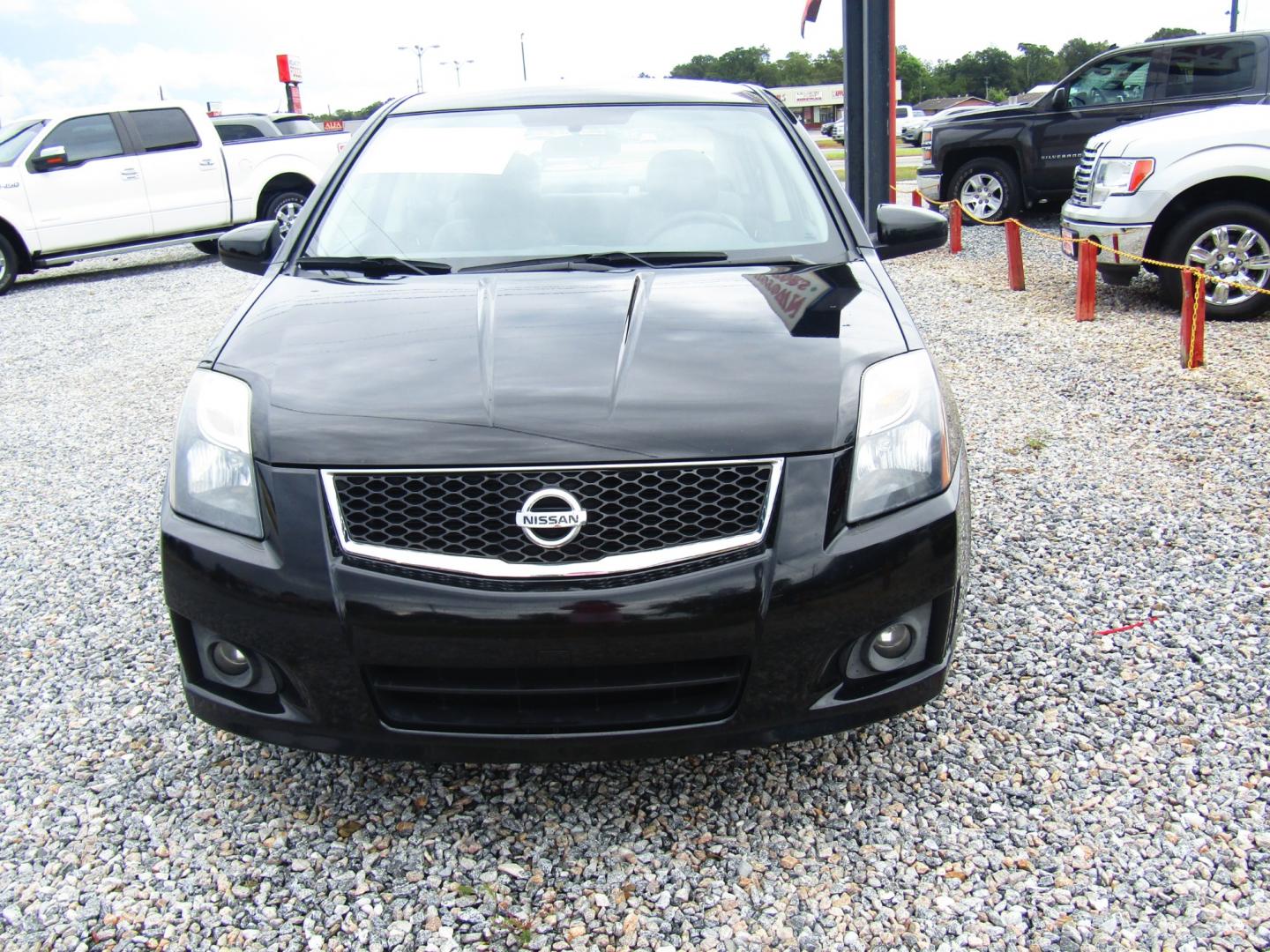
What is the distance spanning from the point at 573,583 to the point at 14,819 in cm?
150

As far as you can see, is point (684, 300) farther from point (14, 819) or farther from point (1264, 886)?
point (14, 819)

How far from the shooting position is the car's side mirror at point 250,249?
3484 millimetres

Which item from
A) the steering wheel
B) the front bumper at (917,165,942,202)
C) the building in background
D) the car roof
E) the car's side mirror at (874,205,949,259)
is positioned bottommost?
the front bumper at (917,165,942,202)

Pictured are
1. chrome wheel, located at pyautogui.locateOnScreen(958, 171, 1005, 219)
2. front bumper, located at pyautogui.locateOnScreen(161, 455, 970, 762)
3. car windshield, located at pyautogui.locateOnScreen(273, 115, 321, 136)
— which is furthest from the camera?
car windshield, located at pyautogui.locateOnScreen(273, 115, 321, 136)

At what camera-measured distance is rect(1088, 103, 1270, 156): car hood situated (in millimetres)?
7094

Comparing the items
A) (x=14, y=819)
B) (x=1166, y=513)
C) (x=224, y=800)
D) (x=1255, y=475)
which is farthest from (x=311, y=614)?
(x=1255, y=475)

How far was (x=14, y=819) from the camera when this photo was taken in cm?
250

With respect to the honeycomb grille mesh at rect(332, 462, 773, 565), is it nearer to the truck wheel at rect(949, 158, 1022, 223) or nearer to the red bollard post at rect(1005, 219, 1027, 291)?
the red bollard post at rect(1005, 219, 1027, 291)

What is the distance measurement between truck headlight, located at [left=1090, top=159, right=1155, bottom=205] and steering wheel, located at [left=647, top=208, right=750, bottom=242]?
5.24 m

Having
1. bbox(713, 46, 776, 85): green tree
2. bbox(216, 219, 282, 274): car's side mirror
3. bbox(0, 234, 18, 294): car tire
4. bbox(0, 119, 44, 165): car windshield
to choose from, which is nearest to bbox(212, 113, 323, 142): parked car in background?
bbox(0, 119, 44, 165): car windshield

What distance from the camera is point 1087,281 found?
25.1 feet

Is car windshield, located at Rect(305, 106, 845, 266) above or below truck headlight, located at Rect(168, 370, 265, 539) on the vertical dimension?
above

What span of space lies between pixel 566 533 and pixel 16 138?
43.0ft

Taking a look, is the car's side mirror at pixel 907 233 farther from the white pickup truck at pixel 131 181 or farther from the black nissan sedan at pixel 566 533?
the white pickup truck at pixel 131 181
